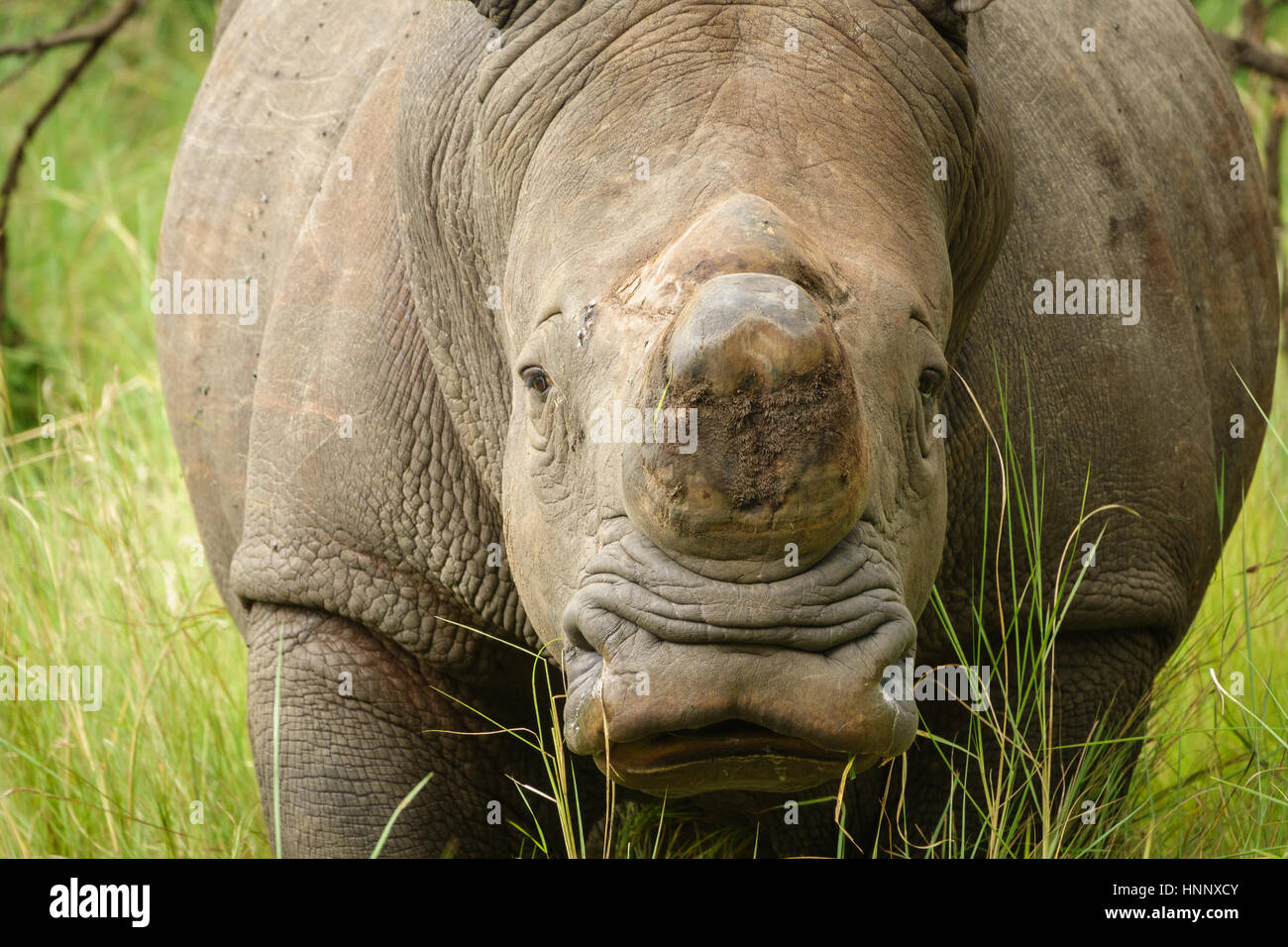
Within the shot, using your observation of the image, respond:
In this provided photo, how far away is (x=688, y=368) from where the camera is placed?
212cm

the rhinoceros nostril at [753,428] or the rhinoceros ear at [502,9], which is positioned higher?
the rhinoceros ear at [502,9]

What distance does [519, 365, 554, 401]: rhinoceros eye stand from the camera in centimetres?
257

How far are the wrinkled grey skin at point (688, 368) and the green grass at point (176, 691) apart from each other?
17 centimetres

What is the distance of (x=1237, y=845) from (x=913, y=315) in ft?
5.30

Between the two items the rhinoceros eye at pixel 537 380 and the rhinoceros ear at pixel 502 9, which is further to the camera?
the rhinoceros ear at pixel 502 9

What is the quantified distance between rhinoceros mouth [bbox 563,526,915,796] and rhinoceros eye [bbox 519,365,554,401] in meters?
0.34

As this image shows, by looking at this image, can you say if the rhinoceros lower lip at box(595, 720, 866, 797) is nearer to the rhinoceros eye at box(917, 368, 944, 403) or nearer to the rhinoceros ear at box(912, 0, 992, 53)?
the rhinoceros eye at box(917, 368, 944, 403)

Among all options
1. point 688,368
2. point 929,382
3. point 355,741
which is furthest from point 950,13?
point 355,741

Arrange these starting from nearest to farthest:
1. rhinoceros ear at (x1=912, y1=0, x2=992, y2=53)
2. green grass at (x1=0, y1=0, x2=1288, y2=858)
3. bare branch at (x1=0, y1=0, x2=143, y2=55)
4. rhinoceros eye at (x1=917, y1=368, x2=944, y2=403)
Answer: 1. rhinoceros eye at (x1=917, y1=368, x2=944, y2=403)
2. rhinoceros ear at (x1=912, y1=0, x2=992, y2=53)
3. green grass at (x1=0, y1=0, x2=1288, y2=858)
4. bare branch at (x1=0, y1=0, x2=143, y2=55)

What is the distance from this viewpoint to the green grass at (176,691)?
136 inches

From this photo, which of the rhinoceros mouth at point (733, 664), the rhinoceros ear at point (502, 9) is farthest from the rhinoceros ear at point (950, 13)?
the rhinoceros mouth at point (733, 664)

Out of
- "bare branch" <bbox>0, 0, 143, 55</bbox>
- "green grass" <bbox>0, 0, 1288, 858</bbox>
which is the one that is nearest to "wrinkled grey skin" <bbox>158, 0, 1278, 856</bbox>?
"green grass" <bbox>0, 0, 1288, 858</bbox>

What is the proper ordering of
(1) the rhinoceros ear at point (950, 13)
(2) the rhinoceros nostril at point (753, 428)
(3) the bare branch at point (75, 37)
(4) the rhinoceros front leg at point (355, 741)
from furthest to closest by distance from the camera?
1. (3) the bare branch at point (75, 37)
2. (4) the rhinoceros front leg at point (355, 741)
3. (1) the rhinoceros ear at point (950, 13)
4. (2) the rhinoceros nostril at point (753, 428)

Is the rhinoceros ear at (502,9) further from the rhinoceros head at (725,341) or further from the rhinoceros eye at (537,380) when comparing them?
the rhinoceros eye at (537,380)
